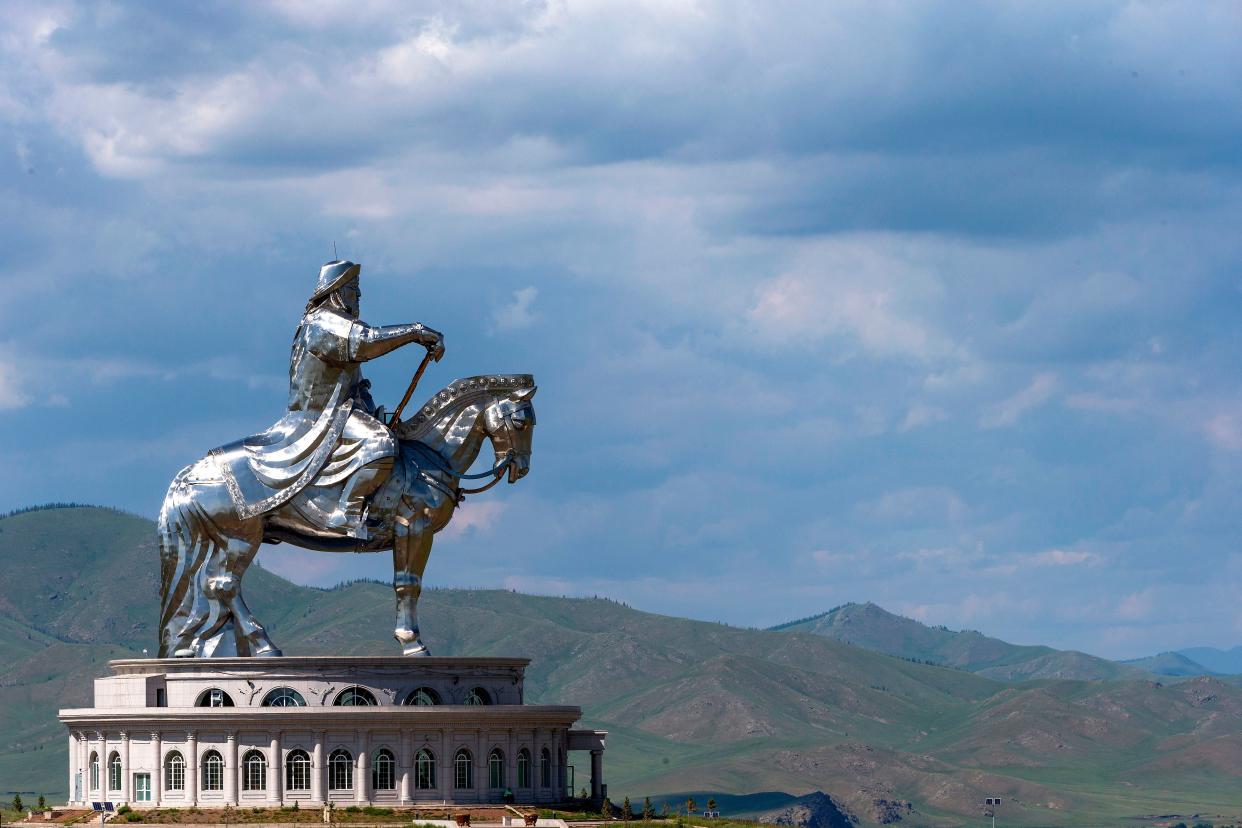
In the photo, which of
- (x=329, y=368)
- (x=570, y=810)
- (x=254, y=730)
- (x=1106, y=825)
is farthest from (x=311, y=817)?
(x=1106, y=825)

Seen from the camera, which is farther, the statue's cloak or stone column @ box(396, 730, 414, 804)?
the statue's cloak

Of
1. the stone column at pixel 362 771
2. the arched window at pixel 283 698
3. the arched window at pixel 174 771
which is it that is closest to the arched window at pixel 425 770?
the stone column at pixel 362 771

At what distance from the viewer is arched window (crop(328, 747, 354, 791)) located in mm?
82500

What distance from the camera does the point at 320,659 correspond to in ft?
271

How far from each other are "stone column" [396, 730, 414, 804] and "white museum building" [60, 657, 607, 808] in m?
0.03

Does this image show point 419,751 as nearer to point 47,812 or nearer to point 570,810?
point 570,810

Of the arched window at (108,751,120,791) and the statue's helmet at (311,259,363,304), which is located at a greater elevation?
the statue's helmet at (311,259,363,304)

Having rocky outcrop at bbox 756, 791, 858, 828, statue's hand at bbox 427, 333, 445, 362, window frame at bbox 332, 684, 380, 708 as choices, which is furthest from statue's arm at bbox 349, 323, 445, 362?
rocky outcrop at bbox 756, 791, 858, 828

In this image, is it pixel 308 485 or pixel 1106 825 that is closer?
pixel 308 485

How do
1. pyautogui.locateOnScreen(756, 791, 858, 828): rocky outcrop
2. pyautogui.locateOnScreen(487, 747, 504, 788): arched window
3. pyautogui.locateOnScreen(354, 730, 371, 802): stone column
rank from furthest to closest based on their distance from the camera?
pyautogui.locateOnScreen(756, 791, 858, 828): rocky outcrop → pyautogui.locateOnScreen(487, 747, 504, 788): arched window → pyautogui.locateOnScreen(354, 730, 371, 802): stone column

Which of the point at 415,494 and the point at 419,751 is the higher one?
the point at 415,494

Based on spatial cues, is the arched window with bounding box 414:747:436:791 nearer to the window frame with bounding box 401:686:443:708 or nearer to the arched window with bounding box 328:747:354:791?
the window frame with bounding box 401:686:443:708

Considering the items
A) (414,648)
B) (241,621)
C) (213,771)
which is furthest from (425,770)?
(241,621)

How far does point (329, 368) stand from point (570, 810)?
15.4 m
